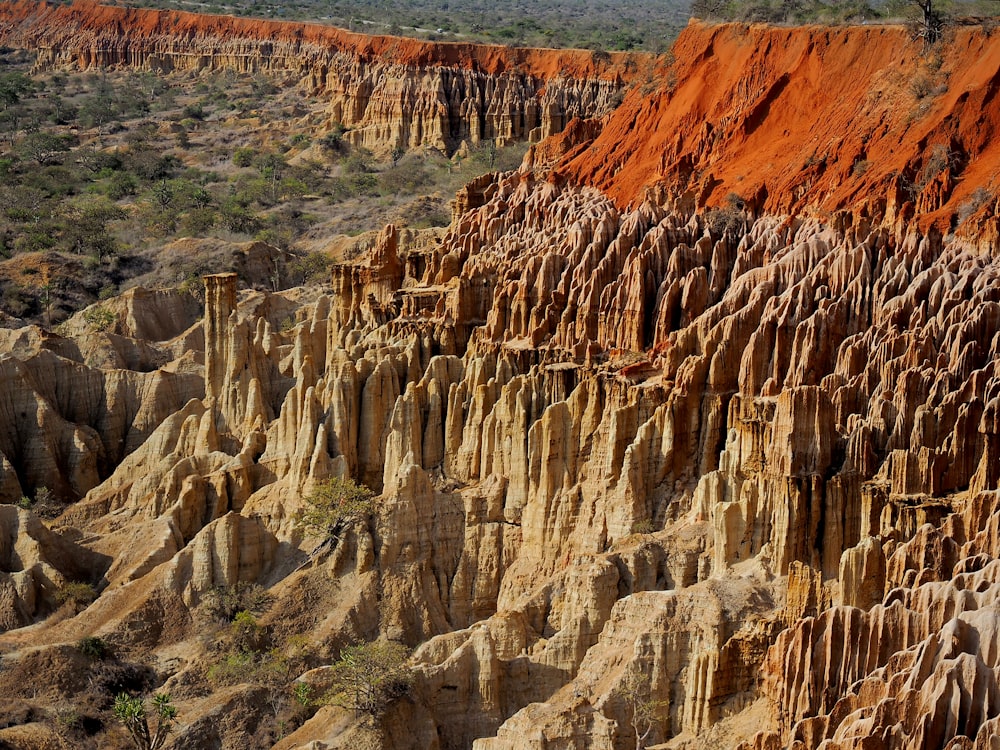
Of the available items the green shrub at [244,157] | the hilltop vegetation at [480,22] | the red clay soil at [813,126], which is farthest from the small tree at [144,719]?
the green shrub at [244,157]

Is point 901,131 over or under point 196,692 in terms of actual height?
over

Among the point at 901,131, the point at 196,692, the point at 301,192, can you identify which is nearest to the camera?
the point at 196,692

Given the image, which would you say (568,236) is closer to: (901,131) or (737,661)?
(901,131)

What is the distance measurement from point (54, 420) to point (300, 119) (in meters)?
71.7

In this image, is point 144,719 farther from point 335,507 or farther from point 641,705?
point 641,705

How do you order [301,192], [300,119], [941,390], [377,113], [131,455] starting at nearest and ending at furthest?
[941,390], [131,455], [301,192], [377,113], [300,119]

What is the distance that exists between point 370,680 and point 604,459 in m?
8.98

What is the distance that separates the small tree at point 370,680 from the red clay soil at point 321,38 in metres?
73.3

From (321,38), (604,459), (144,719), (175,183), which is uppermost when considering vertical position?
(321,38)

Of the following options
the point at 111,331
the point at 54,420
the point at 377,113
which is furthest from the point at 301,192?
the point at 54,420

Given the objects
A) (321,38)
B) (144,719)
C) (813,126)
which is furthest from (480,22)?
(144,719)

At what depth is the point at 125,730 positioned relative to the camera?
37938mm

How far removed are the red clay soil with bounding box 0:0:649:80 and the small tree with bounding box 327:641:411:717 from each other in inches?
2888

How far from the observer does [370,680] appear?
117 feet
